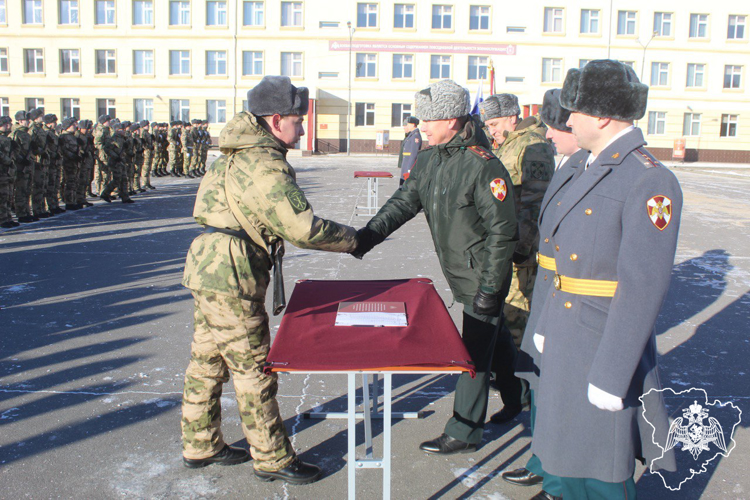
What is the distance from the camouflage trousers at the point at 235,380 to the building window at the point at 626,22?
4615 cm

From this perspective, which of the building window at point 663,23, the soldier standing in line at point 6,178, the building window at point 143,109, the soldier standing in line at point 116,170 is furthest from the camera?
the building window at point 663,23

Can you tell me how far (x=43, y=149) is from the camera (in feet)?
41.0

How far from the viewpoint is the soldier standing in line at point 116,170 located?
49.2 feet

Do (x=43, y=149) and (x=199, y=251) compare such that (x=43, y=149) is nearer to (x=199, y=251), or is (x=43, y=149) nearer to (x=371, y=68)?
(x=199, y=251)

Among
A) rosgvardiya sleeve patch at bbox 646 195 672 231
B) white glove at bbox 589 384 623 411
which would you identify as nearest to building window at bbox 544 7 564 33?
rosgvardiya sleeve patch at bbox 646 195 672 231

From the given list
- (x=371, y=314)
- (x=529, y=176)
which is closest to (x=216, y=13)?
(x=529, y=176)

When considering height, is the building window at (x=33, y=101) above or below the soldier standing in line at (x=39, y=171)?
above

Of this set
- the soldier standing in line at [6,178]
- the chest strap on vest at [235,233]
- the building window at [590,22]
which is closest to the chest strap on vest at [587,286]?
the chest strap on vest at [235,233]

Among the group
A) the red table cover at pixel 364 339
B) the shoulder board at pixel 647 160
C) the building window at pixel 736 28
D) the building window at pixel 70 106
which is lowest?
the red table cover at pixel 364 339

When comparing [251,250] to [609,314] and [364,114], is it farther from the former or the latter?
[364,114]

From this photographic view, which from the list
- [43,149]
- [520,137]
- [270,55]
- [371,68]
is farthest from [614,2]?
[520,137]

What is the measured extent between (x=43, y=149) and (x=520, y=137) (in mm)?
10562

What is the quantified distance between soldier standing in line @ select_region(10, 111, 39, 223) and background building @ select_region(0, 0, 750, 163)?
31.0 meters

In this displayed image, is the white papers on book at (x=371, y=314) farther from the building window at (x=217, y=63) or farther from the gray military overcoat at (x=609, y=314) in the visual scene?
the building window at (x=217, y=63)
